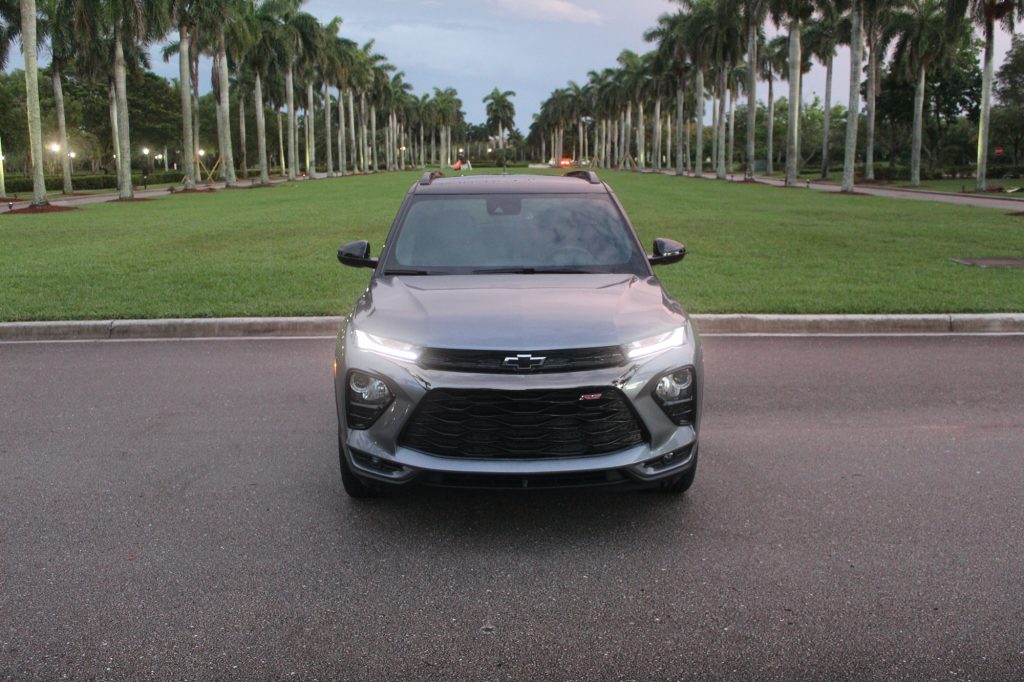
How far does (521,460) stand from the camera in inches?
160

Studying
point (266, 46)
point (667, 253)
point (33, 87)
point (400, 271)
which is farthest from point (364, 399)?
point (266, 46)

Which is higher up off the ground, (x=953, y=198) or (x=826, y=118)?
(x=826, y=118)

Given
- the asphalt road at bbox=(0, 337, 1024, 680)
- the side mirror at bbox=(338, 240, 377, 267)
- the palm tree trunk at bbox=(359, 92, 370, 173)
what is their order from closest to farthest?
the asphalt road at bbox=(0, 337, 1024, 680) < the side mirror at bbox=(338, 240, 377, 267) < the palm tree trunk at bbox=(359, 92, 370, 173)

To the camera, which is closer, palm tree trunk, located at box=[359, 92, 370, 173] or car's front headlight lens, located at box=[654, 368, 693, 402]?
car's front headlight lens, located at box=[654, 368, 693, 402]

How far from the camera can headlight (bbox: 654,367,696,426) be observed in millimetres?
4176

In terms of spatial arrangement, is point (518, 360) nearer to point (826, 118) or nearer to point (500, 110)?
point (826, 118)

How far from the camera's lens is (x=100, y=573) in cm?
394

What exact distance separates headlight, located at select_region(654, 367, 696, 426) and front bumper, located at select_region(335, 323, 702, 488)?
32mm

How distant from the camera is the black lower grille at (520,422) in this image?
400 cm

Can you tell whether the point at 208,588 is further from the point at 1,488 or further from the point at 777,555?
the point at 777,555

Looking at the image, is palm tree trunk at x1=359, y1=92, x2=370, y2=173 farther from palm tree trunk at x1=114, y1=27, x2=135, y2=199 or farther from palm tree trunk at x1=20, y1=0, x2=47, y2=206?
palm tree trunk at x1=20, y1=0, x2=47, y2=206

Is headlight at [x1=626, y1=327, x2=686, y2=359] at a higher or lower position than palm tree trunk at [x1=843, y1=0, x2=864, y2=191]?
lower

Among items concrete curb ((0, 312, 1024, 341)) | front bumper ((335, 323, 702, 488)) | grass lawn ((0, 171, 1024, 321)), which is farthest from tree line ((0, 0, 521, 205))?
front bumper ((335, 323, 702, 488))

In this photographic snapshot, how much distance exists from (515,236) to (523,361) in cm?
180
